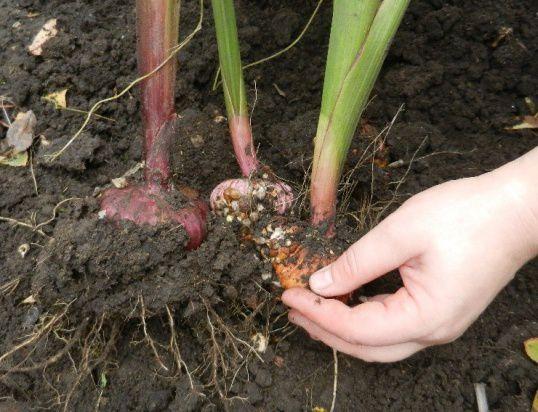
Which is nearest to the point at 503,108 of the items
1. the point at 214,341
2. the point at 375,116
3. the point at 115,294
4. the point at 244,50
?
the point at 375,116

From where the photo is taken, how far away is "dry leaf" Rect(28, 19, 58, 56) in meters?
1.20

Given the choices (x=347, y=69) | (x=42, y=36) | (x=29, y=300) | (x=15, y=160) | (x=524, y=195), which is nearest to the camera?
(x=524, y=195)

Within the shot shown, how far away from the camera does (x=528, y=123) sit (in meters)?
1.20

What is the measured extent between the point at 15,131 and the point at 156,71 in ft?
1.38

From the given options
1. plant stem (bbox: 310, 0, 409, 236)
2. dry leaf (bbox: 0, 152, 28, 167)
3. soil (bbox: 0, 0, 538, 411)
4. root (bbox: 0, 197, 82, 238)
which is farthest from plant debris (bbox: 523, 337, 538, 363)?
dry leaf (bbox: 0, 152, 28, 167)

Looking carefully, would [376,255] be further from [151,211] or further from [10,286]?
[10,286]

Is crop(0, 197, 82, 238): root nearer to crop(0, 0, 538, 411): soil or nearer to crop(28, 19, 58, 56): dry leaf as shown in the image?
crop(0, 0, 538, 411): soil

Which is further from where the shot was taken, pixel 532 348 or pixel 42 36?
pixel 42 36

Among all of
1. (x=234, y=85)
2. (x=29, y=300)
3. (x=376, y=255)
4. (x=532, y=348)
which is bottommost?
(x=532, y=348)

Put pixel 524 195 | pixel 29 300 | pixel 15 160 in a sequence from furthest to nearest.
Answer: pixel 15 160
pixel 29 300
pixel 524 195

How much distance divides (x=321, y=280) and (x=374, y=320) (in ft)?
0.40

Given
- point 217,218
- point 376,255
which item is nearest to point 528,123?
point 376,255

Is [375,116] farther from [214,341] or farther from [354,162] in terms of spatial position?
[214,341]

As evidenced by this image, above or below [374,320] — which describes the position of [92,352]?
below
